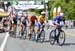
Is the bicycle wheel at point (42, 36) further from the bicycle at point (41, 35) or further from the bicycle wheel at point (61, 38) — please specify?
the bicycle wheel at point (61, 38)

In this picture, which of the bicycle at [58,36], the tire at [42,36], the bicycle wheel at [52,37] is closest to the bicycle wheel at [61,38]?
the bicycle at [58,36]

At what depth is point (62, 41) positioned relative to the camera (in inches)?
773

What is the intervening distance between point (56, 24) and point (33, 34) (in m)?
4.10

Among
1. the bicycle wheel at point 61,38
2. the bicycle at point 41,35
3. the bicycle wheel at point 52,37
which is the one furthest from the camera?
the bicycle at point 41,35

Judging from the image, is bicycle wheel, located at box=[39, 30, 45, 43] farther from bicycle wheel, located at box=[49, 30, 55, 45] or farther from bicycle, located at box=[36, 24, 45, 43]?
bicycle wheel, located at box=[49, 30, 55, 45]

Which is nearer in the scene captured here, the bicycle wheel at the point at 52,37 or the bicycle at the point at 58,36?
the bicycle at the point at 58,36

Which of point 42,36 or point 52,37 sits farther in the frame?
point 42,36

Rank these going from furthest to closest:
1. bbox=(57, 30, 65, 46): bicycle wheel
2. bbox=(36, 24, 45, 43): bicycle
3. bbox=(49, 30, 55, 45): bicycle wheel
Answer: bbox=(36, 24, 45, 43): bicycle
bbox=(49, 30, 55, 45): bicycle wheel
bbox=(57, 30, 65, 46): bicycle wheel

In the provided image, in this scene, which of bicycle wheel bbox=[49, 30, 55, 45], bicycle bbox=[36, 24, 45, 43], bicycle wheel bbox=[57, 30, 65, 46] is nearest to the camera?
bicycle wheel bbox=[57, 30, 65, 46]

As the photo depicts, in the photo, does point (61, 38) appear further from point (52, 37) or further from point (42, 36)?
point (42, 36)

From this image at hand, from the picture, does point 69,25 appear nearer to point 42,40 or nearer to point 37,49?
point 42,40

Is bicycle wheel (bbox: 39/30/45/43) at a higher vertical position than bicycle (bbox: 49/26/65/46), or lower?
lower

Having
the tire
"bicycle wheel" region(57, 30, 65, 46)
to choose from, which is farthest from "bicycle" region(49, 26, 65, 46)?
the tire

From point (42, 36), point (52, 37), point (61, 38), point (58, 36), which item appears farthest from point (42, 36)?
point (61, 38)
